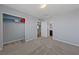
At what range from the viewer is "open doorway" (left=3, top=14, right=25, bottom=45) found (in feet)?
15.1

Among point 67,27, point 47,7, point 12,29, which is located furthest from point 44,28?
point 47,7

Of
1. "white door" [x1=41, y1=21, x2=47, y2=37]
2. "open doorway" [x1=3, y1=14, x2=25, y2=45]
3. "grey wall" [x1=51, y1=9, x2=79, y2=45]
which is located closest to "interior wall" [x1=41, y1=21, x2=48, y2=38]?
"white door" [x1=41, y1=21, x2=47, y2=37]

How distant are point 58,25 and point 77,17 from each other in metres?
1.84

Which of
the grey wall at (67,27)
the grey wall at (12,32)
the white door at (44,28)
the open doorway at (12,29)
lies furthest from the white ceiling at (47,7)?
the white door at (44,28)

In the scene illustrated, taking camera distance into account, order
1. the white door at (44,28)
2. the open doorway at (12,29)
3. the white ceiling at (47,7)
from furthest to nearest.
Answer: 1. the white door at (44,28)
2. the open doorway at (12,29)
3. the white ceiling at (47,7)

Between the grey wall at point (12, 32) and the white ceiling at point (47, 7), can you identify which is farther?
the grey wall at point (12, 32)

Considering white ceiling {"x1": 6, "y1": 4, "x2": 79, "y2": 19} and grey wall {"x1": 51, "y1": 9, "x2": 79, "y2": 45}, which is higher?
white ceiling {"x1": 6, "y1": 4, "x2": 79, "y2": 19}

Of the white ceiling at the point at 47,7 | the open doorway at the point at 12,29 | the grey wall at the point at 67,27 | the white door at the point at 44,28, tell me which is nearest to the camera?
the white ceiling at the point at 47,7

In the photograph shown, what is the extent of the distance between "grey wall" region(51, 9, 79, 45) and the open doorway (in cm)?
308

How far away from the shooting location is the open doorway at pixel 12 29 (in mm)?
4598

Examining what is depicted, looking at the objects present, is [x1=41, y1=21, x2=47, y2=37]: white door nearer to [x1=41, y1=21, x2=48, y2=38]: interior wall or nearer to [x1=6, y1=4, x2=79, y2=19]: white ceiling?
[x1=41, y1=21, x2=48, y2=38]: interior wall

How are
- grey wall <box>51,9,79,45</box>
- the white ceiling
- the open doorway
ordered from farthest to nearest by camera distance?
1. the open doorway
2. grey wall <box>51,9,79,45</box>
3. the white ceiling

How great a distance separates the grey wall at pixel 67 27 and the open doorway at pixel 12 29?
3077 millimetres

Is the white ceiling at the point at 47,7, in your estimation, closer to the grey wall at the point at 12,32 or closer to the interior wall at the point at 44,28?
the grey wall at the point at 12,32
